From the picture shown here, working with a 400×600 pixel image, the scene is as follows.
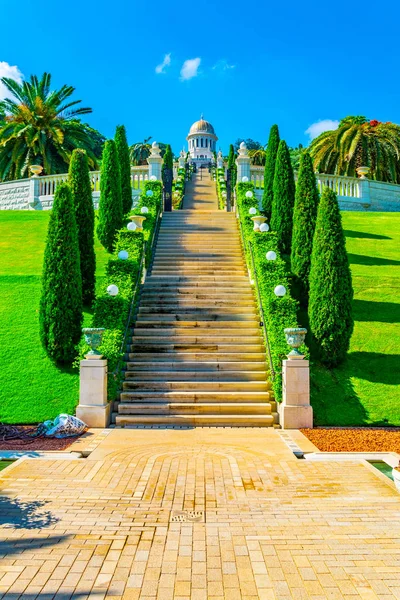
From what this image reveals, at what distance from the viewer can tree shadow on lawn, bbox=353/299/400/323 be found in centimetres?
1198

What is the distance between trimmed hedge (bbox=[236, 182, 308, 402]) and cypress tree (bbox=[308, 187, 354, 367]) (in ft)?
2.14

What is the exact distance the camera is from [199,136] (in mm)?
71000

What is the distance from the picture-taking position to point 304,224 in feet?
46.0

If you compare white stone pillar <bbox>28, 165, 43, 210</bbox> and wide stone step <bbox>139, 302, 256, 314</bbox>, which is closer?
wide stone step <bbox>139, 302, 256, 314</bbox>

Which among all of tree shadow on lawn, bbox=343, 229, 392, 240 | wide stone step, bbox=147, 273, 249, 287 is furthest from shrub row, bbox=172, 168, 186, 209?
wide stone step, bbox=147, 273, 249, 287

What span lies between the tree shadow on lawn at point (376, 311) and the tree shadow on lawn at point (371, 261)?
353 cm

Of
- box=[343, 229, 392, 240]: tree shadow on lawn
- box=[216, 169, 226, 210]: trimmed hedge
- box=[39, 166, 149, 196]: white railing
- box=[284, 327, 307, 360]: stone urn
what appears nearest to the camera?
box=[284, 327, 307, 360]: stone urn

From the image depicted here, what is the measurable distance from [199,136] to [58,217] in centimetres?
6441

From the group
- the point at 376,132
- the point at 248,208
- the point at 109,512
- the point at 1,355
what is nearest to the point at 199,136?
the point at 376,132

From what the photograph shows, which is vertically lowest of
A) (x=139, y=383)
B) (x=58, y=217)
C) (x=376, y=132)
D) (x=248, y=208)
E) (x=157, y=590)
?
(x=157, y=590)

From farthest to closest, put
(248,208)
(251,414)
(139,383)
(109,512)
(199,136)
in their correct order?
(199,136)
(248,208)
(139,383)
(251,414)
(109,512)

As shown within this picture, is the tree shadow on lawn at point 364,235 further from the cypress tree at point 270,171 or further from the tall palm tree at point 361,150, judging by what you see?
the tall palm tree at point 361,150

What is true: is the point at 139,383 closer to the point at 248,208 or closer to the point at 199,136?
the point at 248,208

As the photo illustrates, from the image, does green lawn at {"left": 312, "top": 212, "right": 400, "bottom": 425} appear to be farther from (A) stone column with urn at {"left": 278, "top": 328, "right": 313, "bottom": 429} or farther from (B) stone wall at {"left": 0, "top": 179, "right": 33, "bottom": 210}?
(B) stone wall at {"left": 0, "top": 179, "right": 33, "bottom": 210}
